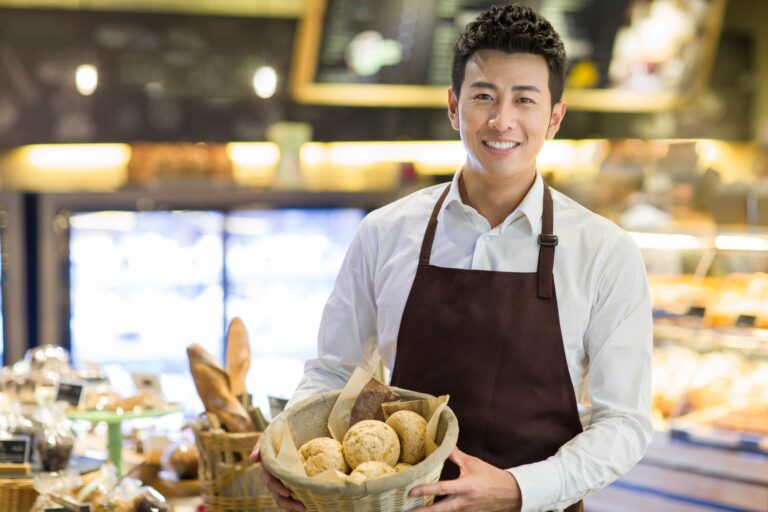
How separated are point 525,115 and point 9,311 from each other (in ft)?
10.7

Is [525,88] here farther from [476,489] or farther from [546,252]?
[476,489]

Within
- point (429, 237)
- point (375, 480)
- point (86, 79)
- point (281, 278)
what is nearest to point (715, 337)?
point (281, 278)

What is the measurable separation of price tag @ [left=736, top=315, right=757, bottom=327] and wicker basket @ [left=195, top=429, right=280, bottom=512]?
2313 millimetres

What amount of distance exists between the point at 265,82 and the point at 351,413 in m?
4.36

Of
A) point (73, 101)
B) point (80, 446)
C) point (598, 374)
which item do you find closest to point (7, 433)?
point (80, 446)

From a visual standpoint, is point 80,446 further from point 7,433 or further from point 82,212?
point 82,212

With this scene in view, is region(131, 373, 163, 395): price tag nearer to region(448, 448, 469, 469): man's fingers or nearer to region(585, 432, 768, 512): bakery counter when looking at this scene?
region(448, 448, 469, 469): man's fingers

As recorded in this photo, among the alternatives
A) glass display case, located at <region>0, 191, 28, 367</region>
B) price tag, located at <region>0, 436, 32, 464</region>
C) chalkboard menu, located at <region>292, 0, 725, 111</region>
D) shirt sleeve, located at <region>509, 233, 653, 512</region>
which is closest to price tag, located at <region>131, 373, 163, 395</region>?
price tag, located at <region>0, 436, 32, 464</region>

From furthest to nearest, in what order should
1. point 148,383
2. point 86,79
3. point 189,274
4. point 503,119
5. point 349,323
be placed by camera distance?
point 86,79
point 189,274
point 148,383
point 349,323
point 503,119

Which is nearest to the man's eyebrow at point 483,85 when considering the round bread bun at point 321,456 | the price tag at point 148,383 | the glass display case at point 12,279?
the round bread bun at point 321,456

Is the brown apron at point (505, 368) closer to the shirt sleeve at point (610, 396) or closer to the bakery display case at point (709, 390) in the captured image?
the shirt sleeve at point (610, 396)

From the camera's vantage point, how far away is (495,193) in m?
1.89

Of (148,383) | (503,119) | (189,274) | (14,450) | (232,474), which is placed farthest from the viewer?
(189,274)

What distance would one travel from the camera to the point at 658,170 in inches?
189
